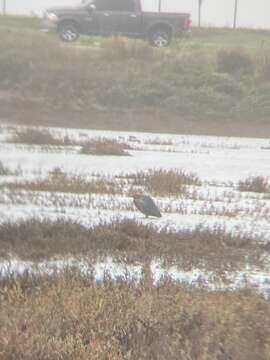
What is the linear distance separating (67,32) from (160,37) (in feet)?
13.7

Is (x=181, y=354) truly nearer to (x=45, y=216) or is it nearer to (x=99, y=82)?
(x=45, y=216)

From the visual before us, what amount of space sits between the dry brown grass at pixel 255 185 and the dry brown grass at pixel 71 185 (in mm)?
2713

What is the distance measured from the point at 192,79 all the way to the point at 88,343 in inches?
1180

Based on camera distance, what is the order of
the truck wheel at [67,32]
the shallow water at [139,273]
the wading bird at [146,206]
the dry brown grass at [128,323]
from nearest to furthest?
the dry brown grass at [128,323], the shallow water at [139,273], the wading bird at [146,206], the truck wheel at [67,32]

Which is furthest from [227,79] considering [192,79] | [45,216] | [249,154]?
[45,216]

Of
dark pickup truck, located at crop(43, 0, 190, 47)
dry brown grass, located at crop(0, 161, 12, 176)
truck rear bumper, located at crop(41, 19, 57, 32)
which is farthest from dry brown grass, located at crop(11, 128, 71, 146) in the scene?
truck rear bumper, located at crop(41, 19, 57, 32)

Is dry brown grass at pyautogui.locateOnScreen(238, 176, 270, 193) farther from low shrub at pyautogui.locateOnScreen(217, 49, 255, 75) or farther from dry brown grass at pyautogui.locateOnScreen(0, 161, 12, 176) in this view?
low shrub at pyautogui.locateOnScreen(217, 49, 255, 75)

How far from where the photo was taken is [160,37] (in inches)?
1414

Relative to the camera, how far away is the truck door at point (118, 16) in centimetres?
3403

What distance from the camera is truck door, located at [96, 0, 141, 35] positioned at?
3403 cm

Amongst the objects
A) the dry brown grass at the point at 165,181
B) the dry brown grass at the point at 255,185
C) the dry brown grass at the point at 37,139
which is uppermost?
the dry brown grass at the point at 165,181

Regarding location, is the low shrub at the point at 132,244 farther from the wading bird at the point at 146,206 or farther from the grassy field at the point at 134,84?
the grassy field at the point at 134,84

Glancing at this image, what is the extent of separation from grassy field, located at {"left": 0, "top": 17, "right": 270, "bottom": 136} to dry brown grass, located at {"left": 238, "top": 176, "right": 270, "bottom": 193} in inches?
521

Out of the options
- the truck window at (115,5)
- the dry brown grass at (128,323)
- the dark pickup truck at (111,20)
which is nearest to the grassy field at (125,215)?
the dry brown grass at (128,323)
